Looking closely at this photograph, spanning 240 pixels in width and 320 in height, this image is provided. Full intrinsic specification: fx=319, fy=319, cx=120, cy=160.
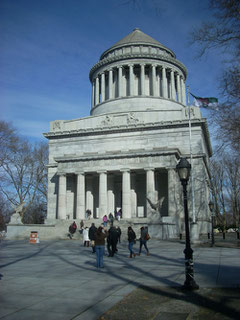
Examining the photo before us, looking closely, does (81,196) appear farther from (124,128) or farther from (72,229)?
(124,128)

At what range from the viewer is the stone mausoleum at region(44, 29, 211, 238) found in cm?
3759

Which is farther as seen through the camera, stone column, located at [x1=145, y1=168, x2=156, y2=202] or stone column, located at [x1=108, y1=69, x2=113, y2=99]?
stone column, located at [x1=108, y1=69, x2=113, y2=99]

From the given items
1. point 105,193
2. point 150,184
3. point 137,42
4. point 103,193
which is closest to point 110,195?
point 105,193

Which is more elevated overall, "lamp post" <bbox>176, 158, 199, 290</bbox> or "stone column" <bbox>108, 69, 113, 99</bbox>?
"stone column" <bbox>108, 69, 113, 99</bbox>

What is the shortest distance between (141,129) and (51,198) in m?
16.0

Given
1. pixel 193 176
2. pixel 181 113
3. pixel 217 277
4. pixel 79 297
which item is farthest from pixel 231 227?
pixel 79 297

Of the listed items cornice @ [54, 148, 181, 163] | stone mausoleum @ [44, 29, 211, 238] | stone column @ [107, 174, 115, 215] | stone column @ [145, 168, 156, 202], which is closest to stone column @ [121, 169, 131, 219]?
stone mausoleum @ [44, 29, 211, 238]

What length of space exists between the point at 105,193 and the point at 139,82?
27129 mm

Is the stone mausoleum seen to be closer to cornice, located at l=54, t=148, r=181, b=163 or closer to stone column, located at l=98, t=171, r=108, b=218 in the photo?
cornice, located at l=54, t=148, r=181, b=163

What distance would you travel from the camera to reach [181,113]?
1741 inches

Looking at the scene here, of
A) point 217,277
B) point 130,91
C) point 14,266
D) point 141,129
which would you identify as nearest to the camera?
point 217,277

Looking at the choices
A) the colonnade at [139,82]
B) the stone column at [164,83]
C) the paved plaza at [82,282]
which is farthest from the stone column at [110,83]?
the paved plaza at [82,282]

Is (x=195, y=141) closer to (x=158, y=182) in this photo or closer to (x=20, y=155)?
(x=158, y=182)

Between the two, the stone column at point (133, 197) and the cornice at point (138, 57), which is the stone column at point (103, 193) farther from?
the cornice at point (138, 57)
